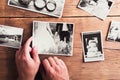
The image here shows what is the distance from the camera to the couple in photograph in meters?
1.14

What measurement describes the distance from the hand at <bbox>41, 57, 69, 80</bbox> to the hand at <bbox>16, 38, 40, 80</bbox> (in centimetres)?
5

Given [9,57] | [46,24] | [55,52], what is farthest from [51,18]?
[9,57]

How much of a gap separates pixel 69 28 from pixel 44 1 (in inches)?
6.4

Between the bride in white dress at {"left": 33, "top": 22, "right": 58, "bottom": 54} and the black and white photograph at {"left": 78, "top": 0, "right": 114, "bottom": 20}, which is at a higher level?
the black and white photograph at {"left": 78, "top": 0, "right": 114, "bottom": 20}

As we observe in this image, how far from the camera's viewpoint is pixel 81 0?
115 cm

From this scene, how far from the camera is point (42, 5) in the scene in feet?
3.69

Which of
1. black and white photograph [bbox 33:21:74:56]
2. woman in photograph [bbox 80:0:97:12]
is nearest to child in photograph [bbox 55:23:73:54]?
black and white photograph [bbox 33:21:74:56]

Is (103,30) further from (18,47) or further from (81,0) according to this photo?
(18,47)

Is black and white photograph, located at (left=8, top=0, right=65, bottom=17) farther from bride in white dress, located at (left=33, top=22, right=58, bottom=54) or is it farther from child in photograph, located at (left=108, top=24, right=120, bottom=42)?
child in photograph, located at (left=108, top=24, right=120, bottom=42)

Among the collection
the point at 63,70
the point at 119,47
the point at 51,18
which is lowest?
the point at 63,70

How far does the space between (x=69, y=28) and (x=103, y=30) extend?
156 mm

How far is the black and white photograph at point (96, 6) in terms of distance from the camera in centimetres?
114

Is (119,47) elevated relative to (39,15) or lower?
lower

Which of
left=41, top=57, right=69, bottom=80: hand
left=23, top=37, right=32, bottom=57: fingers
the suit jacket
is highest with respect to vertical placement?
the suit jacket
